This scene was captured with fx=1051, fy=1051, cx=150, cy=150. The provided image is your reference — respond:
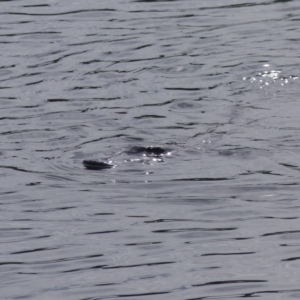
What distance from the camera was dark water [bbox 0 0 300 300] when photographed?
22.1 ft

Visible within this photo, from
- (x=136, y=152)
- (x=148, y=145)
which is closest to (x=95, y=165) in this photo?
(x=136, y=152)

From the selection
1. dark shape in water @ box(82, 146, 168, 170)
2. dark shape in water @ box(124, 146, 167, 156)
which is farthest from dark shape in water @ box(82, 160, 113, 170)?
dark shape in water @ box(124, 146, 167, 156)

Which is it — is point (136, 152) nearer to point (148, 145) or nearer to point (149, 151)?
point (149, 151)

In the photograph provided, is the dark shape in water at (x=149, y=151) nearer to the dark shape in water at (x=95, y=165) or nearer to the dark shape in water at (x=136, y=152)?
the dark shape in water at (x=136, y=152)

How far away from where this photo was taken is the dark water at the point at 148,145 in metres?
6.73

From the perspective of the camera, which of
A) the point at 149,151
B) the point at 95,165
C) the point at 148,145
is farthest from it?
the point at 148,145

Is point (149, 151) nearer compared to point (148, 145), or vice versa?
point (149, 151)

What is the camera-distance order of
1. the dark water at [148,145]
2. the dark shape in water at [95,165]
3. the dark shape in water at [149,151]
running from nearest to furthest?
the dark water at [148,145] < the dark shape in water at [95,165] < the dark shape in water at [149,151]

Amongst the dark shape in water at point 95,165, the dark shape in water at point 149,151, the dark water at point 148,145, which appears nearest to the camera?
the dark water at point 148,145

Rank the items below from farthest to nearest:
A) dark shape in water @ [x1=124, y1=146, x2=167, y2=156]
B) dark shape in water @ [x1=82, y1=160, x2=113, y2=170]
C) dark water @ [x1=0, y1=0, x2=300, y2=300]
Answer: dark shape in water @ [x1=124, y1=146, x2=167, y2=156]
dark shape in water @ [x1=82, y1=160, x2=113, y2=170]
dark water @ [x1=0, y1=0, x2=300, y2=300]

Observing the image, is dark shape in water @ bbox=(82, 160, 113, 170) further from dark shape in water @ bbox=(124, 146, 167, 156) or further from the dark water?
dark shape in water @ bbox=(124, 146, 167, 156)

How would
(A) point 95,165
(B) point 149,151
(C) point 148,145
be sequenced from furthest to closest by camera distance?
(C) point 148,145
(B) point 149,151
(A) point 95,165

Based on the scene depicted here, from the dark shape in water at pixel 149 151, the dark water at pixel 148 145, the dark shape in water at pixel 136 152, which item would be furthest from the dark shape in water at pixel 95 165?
the dark shape in water at pixel 149 151

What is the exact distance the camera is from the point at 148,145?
30.3 ft
